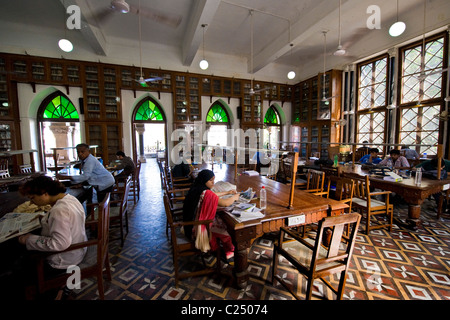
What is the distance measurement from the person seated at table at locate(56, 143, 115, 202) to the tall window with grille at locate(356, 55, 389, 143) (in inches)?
342

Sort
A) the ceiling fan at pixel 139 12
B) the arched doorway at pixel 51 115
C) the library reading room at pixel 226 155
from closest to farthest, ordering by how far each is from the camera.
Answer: the library reading room at pixel 226 155, the ceiling fan at pixel 139 12, the arched doorway at pixel 51 115

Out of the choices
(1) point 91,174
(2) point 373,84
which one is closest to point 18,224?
(1) point 91,174

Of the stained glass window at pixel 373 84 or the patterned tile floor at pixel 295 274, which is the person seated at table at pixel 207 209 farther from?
the stained glass window at pixel 373 84

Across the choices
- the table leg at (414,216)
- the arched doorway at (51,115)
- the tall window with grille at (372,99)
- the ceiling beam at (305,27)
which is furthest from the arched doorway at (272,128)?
the arched doorway at (51,115)

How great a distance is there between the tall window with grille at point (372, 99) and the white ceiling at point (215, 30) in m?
0.55

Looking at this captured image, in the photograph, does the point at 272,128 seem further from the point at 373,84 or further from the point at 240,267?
the point at 240,267

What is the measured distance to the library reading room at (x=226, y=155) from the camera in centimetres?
176

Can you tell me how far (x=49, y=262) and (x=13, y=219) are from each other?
22.2 inches

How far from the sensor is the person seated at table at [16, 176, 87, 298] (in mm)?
1394

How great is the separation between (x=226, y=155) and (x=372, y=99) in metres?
6.01

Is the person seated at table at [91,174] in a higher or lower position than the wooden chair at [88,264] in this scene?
higher

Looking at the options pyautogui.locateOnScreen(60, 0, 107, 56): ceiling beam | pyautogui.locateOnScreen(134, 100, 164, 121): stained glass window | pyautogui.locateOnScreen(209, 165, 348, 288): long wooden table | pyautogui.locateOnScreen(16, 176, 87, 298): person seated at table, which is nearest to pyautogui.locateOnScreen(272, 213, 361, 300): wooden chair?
pyautogui.locateOnScreen(209, 165, 348, 288): long wooden table

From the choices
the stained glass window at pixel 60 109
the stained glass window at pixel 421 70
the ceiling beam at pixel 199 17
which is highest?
the ceiling beam at pixel 199 17
